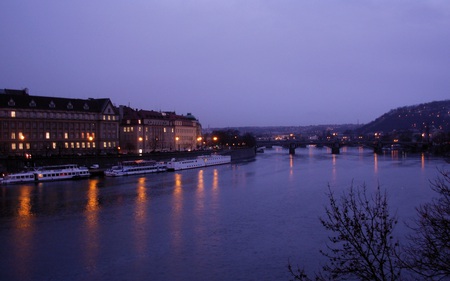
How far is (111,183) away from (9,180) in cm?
519

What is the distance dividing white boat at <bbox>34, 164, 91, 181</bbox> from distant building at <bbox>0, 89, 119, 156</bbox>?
4654 mm

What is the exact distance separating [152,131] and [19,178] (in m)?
22.5

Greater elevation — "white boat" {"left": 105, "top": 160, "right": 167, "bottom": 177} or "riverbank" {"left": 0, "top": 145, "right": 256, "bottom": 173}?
"riverbank" {"left": 0, "top": 145, "right": 256, "bottom": 173}

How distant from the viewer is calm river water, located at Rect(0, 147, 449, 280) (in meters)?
10.6

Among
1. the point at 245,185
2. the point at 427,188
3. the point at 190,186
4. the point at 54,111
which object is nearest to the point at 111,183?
the point at 190,186

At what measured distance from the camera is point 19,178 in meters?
26.6

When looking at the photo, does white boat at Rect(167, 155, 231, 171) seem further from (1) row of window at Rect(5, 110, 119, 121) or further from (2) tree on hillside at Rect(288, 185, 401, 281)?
(2) tree on hillside at Rect(288, 185, 401, 281)

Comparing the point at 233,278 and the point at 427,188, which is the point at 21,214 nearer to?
the point at 233,278

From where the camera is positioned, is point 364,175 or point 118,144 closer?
point 364,175

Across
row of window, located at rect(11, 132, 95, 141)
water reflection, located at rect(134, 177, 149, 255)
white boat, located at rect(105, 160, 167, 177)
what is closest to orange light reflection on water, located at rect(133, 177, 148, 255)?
water reflection, located at rect(134, 177, 149, 255)

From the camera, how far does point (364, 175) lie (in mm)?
29156

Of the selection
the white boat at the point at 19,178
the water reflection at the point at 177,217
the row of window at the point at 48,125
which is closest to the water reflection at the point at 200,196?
the water reflection at the point at 177,217

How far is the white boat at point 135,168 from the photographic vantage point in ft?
102

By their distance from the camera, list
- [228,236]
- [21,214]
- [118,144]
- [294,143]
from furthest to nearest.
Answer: [294,143] → [118,144] → [21,214] → [228,236]
